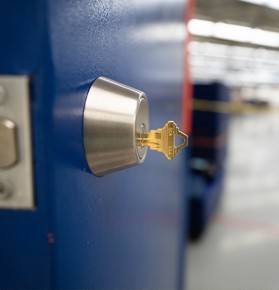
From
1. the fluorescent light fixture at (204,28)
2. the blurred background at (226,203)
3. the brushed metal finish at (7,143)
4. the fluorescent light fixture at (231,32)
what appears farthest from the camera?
the fluorescent light fixture at (231,32)

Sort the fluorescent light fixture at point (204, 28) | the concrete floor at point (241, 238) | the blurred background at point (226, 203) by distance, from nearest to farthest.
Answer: the concrete floor at point (241, 238) < the blurred background at point (226, 203) < the fluorescent light fixture at point (204, 28)

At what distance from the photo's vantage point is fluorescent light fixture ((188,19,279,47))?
7.39 m

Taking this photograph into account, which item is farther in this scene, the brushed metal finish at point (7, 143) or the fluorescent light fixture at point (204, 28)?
the fluorescent light fixture at point (204, 28)

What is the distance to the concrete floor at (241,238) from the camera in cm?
193

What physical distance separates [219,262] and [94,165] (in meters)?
2.18

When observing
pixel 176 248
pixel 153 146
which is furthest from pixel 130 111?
pixel 176 248

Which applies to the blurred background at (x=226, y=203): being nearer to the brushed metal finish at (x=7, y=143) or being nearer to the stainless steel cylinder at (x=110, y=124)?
the stainless steel cylinder at (x=110, y=124)

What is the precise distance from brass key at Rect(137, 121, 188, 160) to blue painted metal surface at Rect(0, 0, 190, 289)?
9 centimetres

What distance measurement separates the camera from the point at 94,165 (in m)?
0.41

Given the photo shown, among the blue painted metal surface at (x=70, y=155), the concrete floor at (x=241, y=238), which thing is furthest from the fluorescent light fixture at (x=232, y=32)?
the blue painted metal surface at (x=70, y=155)

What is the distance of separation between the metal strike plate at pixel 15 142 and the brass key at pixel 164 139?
0.50ft

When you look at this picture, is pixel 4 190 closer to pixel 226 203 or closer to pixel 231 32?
pixel 226 203

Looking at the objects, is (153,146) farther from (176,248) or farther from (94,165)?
(176,248)

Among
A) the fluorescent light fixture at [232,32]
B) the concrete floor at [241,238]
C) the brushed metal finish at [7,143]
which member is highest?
the fluorescent light fixture at [232,32]
